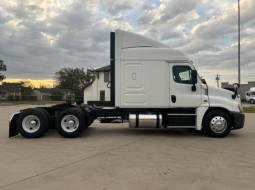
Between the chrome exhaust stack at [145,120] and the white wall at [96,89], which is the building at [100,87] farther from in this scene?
the chrome exhaust stack at [145,120]

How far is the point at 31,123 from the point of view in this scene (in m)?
6.72

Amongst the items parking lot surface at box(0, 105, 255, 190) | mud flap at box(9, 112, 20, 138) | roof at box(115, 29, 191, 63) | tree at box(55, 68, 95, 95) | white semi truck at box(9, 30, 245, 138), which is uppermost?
tree at box(55, 68, 95, 95)

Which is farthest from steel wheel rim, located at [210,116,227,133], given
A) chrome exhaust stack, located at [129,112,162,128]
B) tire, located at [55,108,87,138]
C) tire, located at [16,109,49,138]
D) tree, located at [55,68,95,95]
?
tree, located at [55,68,95,95]

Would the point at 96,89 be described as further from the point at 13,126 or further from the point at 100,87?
the point at 13,126

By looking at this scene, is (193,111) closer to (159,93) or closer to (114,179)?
(159,93)

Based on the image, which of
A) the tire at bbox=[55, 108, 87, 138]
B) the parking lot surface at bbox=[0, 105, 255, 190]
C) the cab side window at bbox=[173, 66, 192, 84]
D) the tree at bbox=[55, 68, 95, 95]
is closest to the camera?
the parking lot surface at bbox=[0, 105, 255, 190]

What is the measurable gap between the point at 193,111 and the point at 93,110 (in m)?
3.67

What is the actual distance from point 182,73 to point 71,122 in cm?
422

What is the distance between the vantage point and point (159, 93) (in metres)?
6.86

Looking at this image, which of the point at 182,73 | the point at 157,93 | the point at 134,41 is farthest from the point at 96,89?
the point at 182,73

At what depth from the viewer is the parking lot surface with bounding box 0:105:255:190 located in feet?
10.7

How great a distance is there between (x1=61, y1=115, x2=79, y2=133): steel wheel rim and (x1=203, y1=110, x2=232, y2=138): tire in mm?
4457

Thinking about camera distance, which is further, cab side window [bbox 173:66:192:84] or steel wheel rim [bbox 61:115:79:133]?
cab side window [bbox 173:66:192:84]

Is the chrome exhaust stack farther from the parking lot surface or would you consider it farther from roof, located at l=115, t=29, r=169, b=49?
roof, located at l=115, t=29, r=169, b=49
